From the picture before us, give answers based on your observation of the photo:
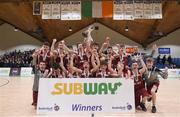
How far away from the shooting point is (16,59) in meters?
28.4

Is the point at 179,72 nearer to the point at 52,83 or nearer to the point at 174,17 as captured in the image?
the point at 174,17

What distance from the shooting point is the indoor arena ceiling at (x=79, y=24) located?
23370 mm

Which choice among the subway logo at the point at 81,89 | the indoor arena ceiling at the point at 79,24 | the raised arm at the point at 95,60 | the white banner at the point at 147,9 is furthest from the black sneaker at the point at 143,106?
the indoor arena ceiling at the point at 79,24

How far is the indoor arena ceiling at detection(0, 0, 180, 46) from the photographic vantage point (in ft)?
76.7

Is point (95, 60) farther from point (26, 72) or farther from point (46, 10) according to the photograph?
point (26, 72)

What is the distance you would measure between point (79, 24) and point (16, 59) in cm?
640

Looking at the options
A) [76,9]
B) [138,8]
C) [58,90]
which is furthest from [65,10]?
[58,90]

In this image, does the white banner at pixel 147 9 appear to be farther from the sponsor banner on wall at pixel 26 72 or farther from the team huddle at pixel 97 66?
the sponsor banner on wall at pixel 26 72

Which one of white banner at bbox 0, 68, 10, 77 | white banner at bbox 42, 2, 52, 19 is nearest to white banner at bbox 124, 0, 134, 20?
white banner at bbox 42, 2, 52, 19

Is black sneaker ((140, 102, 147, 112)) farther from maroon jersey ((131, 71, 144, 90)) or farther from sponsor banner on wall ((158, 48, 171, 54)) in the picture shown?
sponsor banner on wall ((158, 48, 171, 54))

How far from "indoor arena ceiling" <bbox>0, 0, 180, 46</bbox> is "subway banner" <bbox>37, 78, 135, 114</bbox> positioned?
48.3 feet

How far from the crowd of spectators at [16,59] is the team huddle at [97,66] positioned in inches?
719

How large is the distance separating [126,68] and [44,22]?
1847 cm

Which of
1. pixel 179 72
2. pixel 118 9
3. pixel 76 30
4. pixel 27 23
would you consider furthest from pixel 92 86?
pixel 76 30
